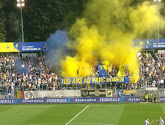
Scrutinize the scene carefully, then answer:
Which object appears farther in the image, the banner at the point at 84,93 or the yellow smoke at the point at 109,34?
the yellow smoke at the point at 109,34

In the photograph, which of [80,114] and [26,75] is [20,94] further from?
[80,114]

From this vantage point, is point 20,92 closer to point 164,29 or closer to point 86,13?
point 86,13

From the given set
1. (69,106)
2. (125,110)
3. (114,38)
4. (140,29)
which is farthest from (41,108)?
(140,29)

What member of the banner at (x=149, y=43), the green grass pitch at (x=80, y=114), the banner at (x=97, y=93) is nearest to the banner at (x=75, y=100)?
the green grass pitch at (x=80, y=114)

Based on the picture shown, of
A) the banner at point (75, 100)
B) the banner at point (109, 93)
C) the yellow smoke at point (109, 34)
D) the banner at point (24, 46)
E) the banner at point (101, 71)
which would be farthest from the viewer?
the banner at point (24, 46)

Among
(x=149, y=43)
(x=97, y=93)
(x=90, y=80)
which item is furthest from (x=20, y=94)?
(x=149, y=43)

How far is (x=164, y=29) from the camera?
225ft

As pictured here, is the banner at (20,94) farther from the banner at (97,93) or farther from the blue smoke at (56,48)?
the banner at (97,93)

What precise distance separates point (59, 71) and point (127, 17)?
17804mm

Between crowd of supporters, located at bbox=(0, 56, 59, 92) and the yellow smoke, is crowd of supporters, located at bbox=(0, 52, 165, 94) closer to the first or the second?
crowd of supporters, located at bbox=(0, 56, 59, 92)

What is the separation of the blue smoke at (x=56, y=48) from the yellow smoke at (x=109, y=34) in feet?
4.91

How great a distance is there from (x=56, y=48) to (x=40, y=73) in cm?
618

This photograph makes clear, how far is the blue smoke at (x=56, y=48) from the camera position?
5841cm

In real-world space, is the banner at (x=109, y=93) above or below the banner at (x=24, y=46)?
below
